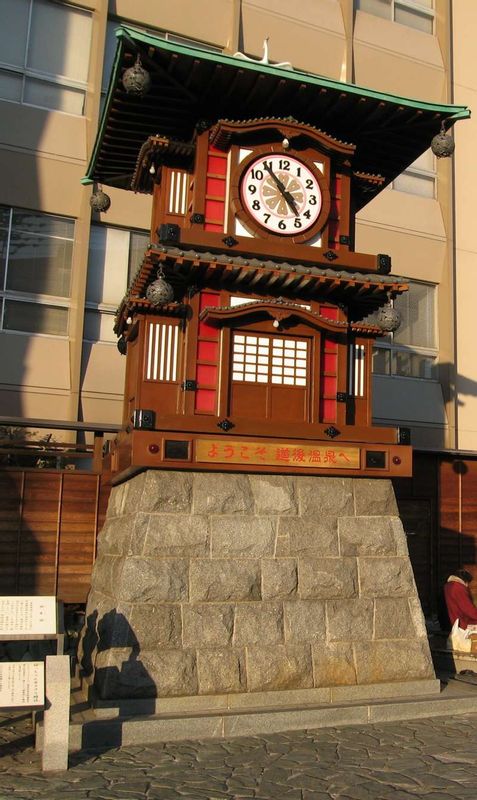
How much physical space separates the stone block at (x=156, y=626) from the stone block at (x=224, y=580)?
1.10 feet

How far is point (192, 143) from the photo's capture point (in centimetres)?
1067

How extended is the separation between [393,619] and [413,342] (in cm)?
1269

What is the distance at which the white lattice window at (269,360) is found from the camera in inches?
401

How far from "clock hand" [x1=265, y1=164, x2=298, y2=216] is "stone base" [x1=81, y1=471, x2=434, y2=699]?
3.79 m

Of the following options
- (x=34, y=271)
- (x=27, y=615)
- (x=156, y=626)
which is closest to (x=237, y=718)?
(x=156, y=626)

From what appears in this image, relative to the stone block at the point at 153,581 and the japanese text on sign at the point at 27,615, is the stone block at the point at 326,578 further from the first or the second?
the japanese text on sign at the point at 27,615

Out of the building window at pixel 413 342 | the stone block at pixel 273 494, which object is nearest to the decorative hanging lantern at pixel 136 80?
the stone block at pixel 273 494

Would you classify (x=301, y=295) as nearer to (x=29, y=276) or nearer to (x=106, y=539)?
(x=106, y=539)

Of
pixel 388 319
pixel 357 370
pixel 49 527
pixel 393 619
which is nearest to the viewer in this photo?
pixel 393 619

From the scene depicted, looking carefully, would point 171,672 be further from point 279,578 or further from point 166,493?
point 166,493

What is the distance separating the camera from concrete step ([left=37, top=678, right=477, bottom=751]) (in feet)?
26.1

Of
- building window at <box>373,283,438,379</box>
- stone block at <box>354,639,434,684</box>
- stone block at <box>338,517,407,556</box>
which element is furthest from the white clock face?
building window at <box>373,283,438,379</box>

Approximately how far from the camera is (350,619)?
970cm

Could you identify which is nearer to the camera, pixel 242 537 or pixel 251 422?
pixel 242 537
